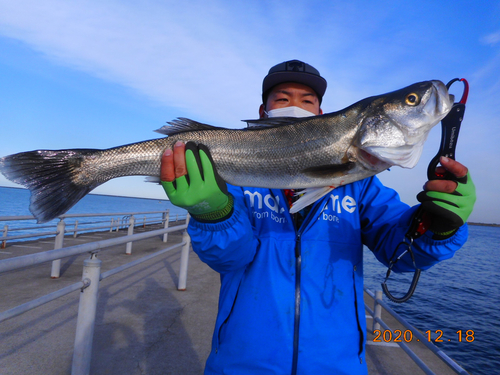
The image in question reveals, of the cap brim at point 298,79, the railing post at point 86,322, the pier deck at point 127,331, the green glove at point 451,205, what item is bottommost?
the pier deck at point 127,331

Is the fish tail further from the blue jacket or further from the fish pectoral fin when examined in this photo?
the fish pectoral fin

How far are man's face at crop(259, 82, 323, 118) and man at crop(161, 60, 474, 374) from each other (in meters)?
1.06

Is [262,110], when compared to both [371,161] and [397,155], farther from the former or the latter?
[397,155]

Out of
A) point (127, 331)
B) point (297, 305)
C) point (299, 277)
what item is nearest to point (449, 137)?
point (299, 277)

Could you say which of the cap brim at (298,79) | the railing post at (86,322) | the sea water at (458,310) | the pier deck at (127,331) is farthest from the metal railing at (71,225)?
the sea water at (458,310)

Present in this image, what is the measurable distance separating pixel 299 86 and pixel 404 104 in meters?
1.05

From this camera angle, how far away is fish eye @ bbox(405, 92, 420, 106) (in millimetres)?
2371

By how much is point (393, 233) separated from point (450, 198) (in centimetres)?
53

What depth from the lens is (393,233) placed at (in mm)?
2244

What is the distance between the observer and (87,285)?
3049 mm

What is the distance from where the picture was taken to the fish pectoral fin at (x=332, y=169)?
7.73 ft

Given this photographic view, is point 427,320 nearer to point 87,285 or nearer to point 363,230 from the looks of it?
point 363,230

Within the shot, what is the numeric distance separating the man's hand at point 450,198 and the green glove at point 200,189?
1372 mm

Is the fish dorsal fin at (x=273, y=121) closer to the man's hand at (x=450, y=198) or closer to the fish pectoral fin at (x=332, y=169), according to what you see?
the fish pectoral fin at (x=332, y=169)
